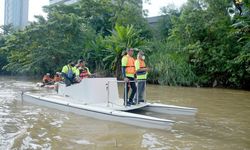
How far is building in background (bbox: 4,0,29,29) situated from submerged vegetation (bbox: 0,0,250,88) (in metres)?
39.0

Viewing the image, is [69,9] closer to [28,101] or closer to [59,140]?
→ [28,101]

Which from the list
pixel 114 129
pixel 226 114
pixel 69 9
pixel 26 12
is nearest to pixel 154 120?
pixel 114 129

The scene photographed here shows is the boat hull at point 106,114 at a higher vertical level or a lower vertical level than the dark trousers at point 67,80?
lower

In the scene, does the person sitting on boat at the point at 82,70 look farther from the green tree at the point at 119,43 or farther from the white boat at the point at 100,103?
the green tree at the point at 119,43

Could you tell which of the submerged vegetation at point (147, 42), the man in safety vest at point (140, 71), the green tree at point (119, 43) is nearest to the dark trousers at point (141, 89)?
the man in safety vest at point (140, 71)

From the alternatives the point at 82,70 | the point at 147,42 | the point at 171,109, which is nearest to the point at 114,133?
the point at 171,109

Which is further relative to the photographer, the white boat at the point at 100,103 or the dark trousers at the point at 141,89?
the dark trousers at the point at 141,89

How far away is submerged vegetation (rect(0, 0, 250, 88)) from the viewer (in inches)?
795

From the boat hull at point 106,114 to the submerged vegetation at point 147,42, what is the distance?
8.15 metres

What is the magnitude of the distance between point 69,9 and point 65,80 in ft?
76.7

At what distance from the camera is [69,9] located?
3262cm

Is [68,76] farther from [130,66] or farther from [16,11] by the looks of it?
[16,11]

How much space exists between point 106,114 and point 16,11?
2707 inches

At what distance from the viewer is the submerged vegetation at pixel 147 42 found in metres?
20.2
